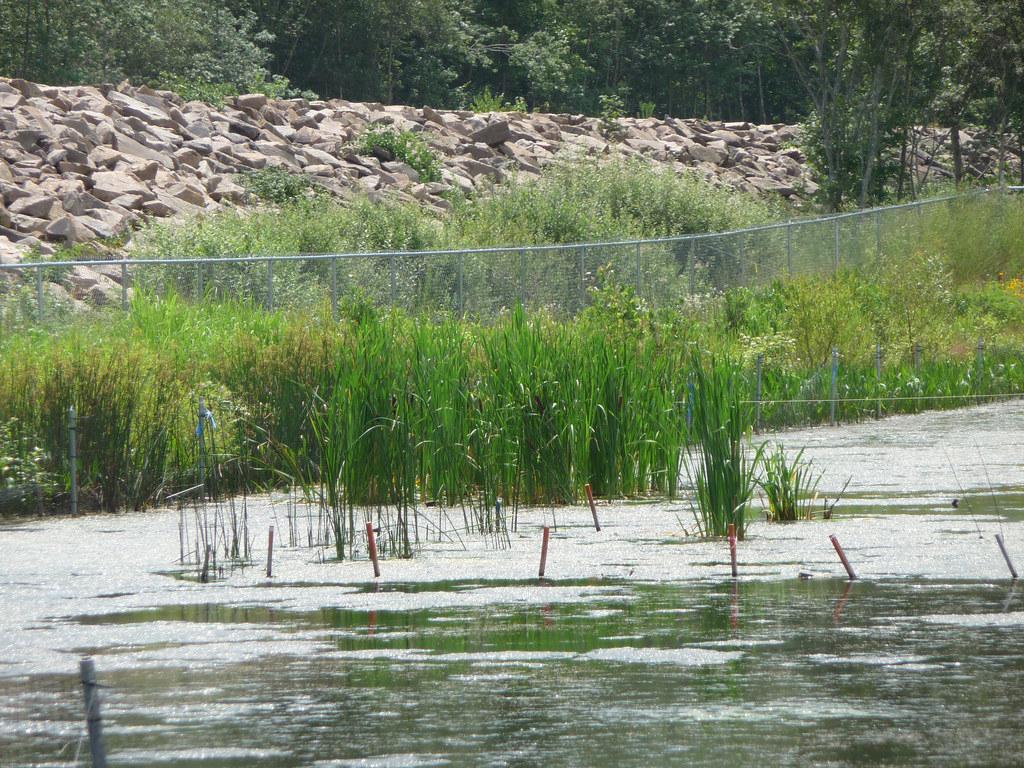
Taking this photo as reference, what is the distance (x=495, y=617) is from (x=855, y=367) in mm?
15227

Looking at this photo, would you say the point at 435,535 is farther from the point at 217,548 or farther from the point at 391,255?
the point at 391,255

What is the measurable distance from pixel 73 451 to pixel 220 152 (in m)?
23.7

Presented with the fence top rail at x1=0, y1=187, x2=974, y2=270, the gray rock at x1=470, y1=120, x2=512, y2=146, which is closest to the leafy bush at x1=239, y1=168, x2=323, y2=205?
the fence top rail at x1=0, y1=187, x2=974, y2=270

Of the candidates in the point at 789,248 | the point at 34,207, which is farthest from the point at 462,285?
the point at 34,207

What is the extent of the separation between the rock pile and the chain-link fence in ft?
16.1

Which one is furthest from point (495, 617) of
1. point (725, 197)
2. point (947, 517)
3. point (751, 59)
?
point (751, 59)

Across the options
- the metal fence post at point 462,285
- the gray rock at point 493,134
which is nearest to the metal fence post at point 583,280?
the metal fence post at point 462,285

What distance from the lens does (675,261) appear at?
2756 centimetres

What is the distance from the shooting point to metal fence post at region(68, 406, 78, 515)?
13.6 meters

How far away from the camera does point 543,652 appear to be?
25.2 ft

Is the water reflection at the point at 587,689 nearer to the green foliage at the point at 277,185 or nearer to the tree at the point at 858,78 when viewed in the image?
the green foliage at the point at 277,185

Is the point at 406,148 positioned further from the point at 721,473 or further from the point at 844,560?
the point at 844,560

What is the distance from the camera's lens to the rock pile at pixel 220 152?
29.8 metres

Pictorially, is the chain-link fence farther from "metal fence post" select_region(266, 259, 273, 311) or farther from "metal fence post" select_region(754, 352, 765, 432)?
"metal fence post" select_region(754, 352, 765, 432)
